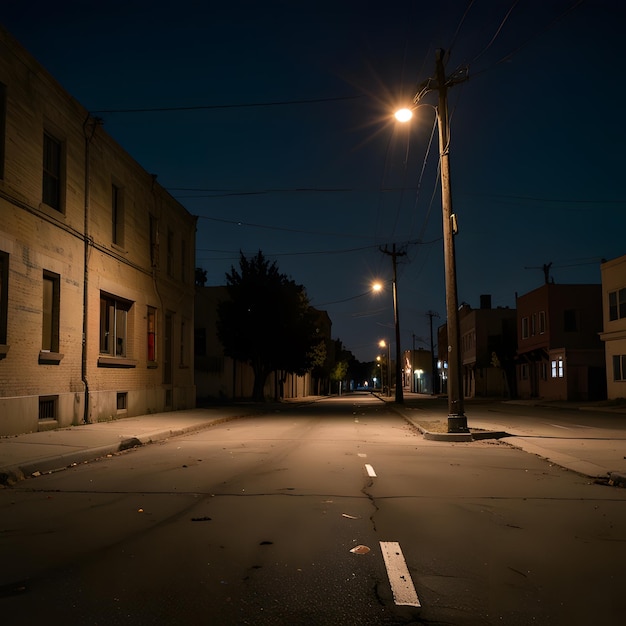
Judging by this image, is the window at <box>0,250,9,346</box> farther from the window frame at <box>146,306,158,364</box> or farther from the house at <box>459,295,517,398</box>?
the house at <box>459,295,517,398</box>

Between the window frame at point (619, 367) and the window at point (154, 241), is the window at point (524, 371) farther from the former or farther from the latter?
the window at point (154, 241)

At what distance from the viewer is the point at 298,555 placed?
5887mm

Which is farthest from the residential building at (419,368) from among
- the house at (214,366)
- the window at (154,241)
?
the window at (154,241)

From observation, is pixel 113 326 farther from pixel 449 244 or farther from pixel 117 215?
pixel 449 244

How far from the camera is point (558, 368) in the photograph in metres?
45.2

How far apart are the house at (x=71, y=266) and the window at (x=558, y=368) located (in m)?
27.8

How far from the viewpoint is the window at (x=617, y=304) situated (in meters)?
37.0

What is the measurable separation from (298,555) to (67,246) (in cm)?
1560

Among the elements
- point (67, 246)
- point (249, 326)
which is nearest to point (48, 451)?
point (67, 246)

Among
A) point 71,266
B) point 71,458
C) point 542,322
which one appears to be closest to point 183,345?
point 71,266

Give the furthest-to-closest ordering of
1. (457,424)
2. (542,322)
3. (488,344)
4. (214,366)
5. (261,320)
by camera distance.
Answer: (488,344), (542,322), (214,366), (261,320), (457,424)

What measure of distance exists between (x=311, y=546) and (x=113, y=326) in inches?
728

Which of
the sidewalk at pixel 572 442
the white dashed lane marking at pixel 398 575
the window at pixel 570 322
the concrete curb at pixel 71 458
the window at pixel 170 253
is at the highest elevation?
the window at pixel 170 253

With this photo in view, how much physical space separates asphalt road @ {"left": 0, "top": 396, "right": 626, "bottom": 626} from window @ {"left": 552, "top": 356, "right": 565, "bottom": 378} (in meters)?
35.4
